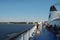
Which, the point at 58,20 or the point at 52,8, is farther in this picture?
the point at 52,8

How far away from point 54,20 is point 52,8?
12.6 m

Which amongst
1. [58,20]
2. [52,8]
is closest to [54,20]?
[58,20]

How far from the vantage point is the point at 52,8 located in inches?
Answer: 2015

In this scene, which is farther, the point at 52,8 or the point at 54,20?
the point at 52,8

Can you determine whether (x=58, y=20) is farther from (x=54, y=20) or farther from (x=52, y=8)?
(x=52, y=8)

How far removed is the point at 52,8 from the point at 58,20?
13.5 m

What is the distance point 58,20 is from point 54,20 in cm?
118

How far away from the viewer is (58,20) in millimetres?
38031

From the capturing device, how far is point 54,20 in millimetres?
39031
